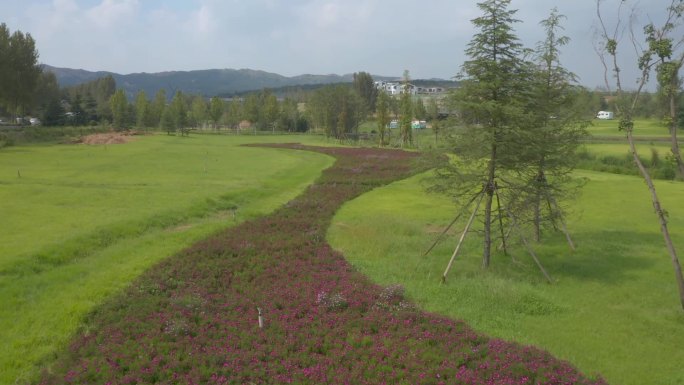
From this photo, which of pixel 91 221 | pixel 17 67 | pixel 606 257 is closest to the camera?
pixel 606 257

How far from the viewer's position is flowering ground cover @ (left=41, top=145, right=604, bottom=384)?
1030 centimetres

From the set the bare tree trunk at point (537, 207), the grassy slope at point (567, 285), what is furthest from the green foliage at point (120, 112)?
the bare tree trunk at point (537, 207)

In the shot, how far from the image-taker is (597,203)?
110 ft

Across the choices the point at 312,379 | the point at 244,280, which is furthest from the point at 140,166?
the point at 312,379

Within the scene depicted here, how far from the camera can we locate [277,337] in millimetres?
12039

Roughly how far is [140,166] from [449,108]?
37.1 metres

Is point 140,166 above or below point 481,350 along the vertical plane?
above

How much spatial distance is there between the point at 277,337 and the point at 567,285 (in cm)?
1073

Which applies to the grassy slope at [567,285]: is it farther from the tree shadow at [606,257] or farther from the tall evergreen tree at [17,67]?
the tall evergreen tree at [17,67]

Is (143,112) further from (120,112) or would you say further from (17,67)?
(17,67)

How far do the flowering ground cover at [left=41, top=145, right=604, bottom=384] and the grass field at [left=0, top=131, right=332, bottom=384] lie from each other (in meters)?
1.07

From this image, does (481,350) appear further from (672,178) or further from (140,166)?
(672,178)

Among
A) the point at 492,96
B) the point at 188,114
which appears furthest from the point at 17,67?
the point at 492,96

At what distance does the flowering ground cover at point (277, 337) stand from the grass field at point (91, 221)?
1.07m
